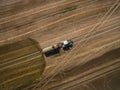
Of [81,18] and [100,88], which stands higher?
[81,18]

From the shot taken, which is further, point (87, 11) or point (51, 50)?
point (87, 11)

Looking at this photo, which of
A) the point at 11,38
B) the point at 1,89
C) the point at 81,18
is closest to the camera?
the point at 1,89

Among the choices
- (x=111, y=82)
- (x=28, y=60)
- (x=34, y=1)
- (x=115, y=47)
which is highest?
(x=34, y=1)

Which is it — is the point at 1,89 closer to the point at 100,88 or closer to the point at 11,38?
the point at 11,38

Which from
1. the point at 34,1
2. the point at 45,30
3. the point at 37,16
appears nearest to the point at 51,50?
the point at 45,30

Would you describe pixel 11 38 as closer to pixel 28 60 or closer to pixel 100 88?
pixel 28 60

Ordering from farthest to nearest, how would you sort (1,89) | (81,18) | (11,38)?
(81,18) < (11,38) < (1,89)
